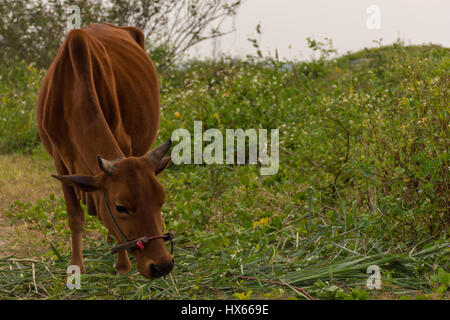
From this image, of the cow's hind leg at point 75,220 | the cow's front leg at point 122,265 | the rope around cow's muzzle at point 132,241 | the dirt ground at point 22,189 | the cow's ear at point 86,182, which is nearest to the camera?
the rope around cow's muzzle at point 132,241

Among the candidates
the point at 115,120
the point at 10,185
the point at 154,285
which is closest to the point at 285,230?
the point at 154,285

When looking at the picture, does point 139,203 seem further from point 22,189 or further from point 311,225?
point 22,189

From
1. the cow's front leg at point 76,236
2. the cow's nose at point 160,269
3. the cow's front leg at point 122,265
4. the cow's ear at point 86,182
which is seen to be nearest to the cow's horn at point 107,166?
the cow's ear at point 86,182

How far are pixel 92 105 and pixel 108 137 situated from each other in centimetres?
26

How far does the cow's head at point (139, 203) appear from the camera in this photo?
2.75m

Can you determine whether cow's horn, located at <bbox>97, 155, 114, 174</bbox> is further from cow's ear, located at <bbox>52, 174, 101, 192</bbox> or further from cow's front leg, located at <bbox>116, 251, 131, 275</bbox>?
cow's front leg, located at <bbox>116, 251, 131, 275</bbox>

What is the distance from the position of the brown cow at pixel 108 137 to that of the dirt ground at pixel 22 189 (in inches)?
41.8

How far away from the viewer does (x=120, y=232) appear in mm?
2869

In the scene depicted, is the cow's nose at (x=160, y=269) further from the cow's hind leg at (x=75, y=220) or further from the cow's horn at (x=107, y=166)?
the cow's hind leg at (x=75, y=220)

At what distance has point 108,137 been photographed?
3.17m

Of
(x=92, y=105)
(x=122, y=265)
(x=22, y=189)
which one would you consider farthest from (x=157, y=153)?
(x=22, y=189)

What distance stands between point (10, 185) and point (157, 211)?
14.1 feet

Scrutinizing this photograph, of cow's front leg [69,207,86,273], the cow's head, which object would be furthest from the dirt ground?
the cow's head

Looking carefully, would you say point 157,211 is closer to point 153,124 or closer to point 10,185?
point 153,124
